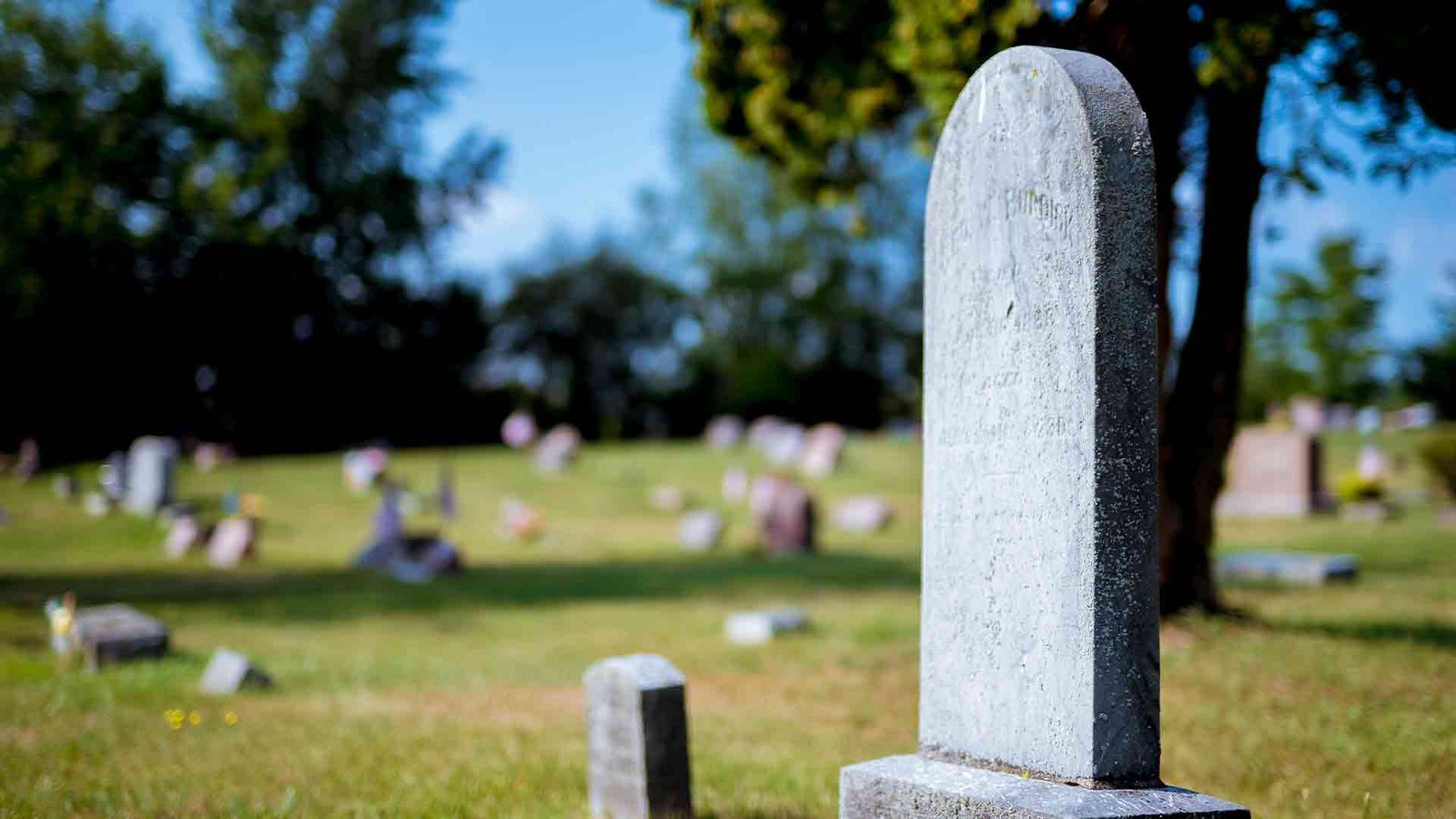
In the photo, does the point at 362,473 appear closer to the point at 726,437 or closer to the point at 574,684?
the point at 726,437

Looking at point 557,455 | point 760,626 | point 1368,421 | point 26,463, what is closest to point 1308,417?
point 1368,421

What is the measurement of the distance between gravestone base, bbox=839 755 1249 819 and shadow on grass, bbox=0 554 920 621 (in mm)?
9744

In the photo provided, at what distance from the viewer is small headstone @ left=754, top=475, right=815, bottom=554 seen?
1791cm

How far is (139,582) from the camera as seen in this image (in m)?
14.9

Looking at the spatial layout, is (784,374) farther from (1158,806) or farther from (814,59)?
(1158,806)

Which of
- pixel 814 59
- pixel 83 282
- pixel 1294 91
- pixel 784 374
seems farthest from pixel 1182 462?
pixel 784 374

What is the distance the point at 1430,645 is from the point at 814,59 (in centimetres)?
646

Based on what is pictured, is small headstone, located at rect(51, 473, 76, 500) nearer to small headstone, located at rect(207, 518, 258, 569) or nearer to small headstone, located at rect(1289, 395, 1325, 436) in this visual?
small headstone, located at rect(207, 518, 258, 569)

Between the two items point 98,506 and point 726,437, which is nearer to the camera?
point 98,506

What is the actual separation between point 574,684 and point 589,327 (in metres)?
46.0

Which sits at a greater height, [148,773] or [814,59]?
[814,59]

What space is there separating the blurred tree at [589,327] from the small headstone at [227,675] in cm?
4402

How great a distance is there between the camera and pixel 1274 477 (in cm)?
2122

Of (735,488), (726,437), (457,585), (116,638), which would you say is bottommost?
(457,585)
